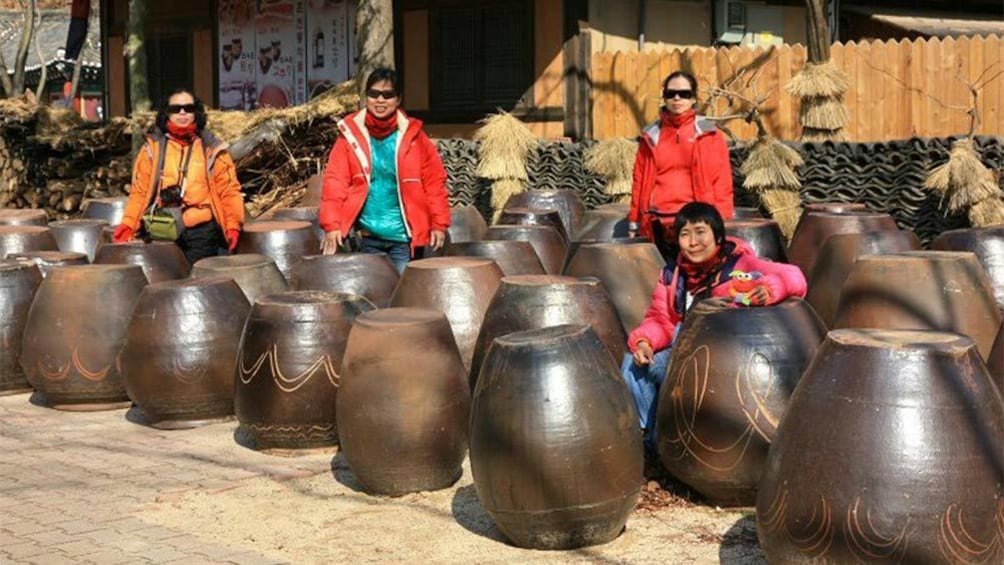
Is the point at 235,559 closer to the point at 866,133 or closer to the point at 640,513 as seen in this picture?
the point at 640,513

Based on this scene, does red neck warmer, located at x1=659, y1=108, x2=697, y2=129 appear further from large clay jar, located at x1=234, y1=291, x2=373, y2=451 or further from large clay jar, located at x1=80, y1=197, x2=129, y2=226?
large clay jar, located at x1=80, y1=197, x2=129, y2=226

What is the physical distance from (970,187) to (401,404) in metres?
5.89

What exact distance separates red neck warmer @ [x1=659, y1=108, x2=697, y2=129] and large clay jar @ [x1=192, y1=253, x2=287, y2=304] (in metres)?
2.65

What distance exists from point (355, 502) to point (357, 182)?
8.99ft

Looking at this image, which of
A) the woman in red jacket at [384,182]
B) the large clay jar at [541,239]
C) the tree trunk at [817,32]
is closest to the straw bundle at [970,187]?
the tree trunk at [817,32]

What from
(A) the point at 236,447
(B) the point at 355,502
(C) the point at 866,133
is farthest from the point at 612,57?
(B) the point at 355,502

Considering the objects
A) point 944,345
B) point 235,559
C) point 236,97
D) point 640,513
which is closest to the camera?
point 944,345

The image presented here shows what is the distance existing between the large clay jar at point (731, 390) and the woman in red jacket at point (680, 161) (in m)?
2.67

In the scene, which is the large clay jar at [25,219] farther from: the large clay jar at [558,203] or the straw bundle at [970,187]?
the straw bundle at [970,187]

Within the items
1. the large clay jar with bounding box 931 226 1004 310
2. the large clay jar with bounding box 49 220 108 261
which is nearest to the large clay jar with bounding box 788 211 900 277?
the large clay jar with bounding box 931 226 1004 310

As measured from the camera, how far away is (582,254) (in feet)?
26.1

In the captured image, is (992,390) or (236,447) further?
(236,447)

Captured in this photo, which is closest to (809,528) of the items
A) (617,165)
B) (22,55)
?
(617,165)

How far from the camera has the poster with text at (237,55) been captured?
19172 millimetres
